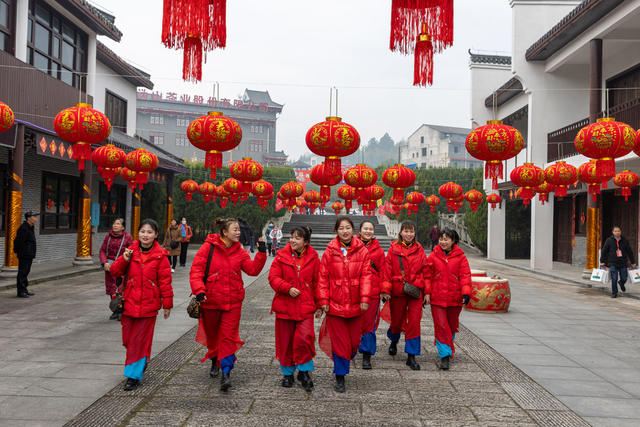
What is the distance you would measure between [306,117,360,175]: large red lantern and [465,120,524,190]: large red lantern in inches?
70.8

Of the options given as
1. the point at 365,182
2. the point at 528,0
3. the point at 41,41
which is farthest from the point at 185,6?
the point at 528,0

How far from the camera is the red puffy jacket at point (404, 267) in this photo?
5176mm

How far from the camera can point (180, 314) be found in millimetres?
7809

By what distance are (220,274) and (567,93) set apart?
16.1m

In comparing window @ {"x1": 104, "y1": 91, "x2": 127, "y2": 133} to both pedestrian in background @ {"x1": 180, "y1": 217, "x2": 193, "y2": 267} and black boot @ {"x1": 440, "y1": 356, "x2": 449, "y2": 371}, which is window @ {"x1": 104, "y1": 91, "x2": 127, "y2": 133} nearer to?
pedestrian in background @ {"x1": 180, "y1": 217, "x2": 193, "y2": 267}

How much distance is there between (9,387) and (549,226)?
55.7 ft

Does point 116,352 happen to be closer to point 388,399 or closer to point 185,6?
point 388,399

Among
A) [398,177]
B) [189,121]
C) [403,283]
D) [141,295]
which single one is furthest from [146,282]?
[189,121]

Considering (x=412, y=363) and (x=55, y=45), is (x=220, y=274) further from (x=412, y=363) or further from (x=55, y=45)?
(x=55, y=45)

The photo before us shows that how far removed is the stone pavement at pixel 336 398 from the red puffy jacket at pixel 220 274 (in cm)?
76

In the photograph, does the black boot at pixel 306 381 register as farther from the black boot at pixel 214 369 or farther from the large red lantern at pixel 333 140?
the large red lantern at pixel 333 140

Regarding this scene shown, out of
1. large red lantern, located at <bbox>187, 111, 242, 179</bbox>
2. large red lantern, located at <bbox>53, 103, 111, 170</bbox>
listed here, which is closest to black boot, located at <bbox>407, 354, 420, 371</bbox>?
large red lantern, located at <bbox>187, 111, 242, 179</bbox>

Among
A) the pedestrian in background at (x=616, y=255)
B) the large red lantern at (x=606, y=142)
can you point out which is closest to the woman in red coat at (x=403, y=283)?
the large red lantern at (x=606, y=142)

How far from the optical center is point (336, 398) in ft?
13.4
